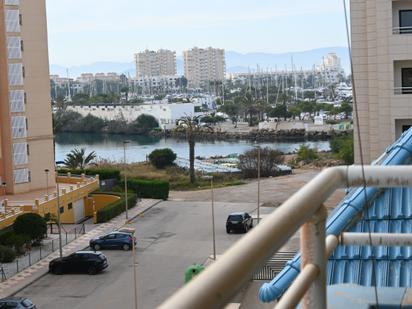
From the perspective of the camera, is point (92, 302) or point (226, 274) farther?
point (92, 302)

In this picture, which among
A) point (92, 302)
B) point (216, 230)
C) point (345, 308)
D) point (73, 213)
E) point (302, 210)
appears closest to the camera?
point (302, 210)

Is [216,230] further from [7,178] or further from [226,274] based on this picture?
[226,274]

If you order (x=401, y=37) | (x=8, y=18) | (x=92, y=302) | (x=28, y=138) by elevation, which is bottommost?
(x=92, y=302)

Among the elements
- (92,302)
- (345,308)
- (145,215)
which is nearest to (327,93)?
(145,215)

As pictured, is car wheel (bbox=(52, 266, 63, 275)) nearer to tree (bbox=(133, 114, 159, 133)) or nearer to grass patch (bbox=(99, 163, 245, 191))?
grass patch (bbox=(99, 163, 245, 191))

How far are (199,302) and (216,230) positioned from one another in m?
18.7

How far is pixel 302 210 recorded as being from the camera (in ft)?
3.29

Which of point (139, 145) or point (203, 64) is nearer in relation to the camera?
point (139, 145)

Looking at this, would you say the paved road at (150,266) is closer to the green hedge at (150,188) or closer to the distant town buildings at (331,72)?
the green hedge at (150,188)

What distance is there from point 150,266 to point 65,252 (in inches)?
93.7

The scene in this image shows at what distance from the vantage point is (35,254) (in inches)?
662

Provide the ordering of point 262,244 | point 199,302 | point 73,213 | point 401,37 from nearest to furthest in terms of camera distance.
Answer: point 199,302 < point 262,244 < point 401,37 < point 73,213

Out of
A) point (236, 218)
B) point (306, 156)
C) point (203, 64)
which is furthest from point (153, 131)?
point (203, 64)

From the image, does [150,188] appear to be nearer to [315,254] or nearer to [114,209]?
[114,209]
